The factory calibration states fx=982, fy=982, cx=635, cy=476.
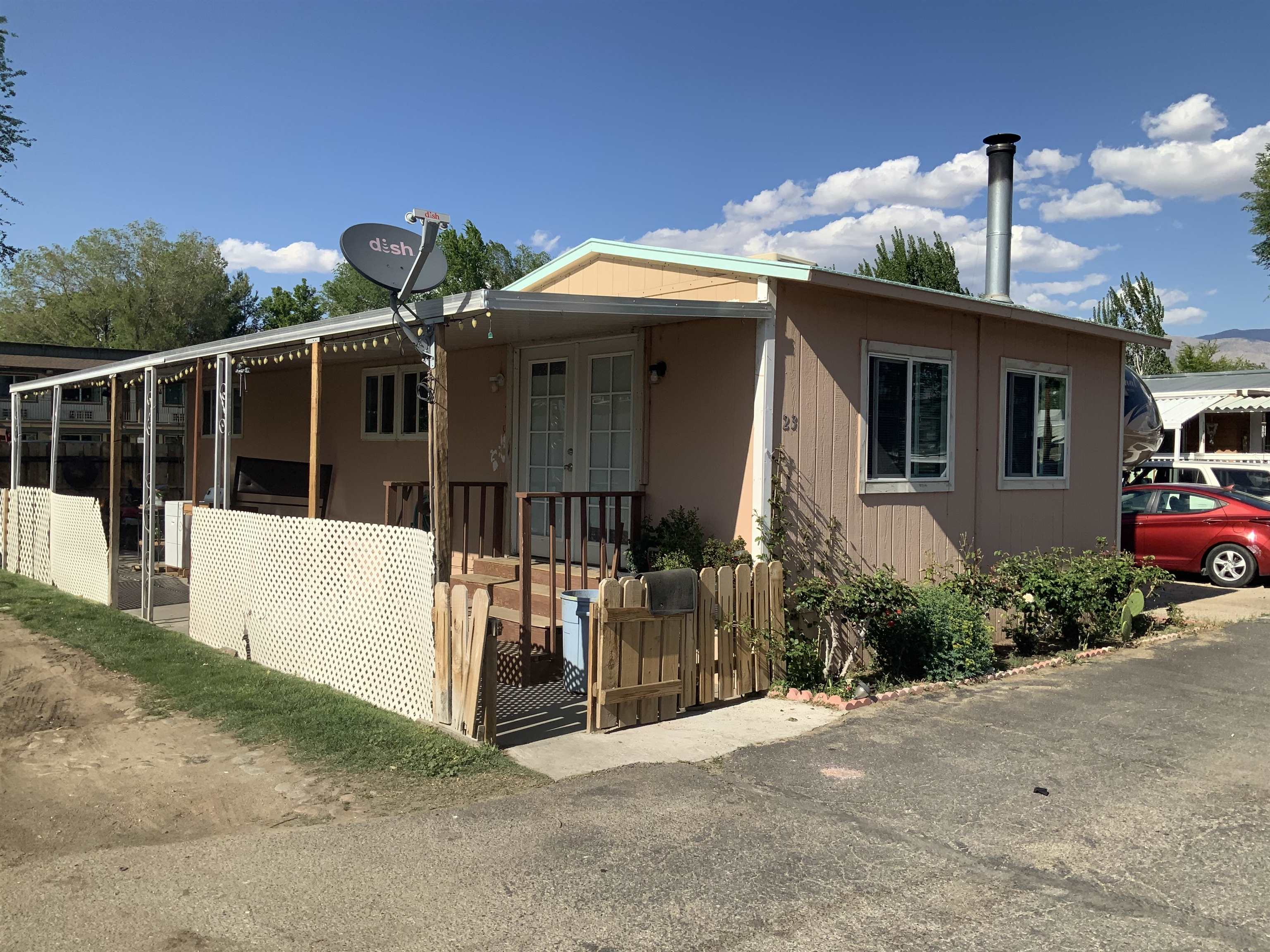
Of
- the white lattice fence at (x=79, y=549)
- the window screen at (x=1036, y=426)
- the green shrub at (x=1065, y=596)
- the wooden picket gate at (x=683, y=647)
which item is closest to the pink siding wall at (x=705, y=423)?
the wooden picket gate at (x=683, y=647)

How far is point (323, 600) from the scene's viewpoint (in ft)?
22.9

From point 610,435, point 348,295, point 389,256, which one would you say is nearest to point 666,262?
point 610,435

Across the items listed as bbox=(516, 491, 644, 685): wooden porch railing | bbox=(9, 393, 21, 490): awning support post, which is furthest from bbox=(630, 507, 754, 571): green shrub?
bbox=(9, 393, 21, 490): awning support post

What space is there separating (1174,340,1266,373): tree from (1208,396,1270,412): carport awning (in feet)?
73.6

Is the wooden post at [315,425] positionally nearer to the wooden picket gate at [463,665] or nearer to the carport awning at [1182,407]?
the wooden picket gate at [463,665]

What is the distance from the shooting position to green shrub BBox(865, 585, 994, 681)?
24.4ft

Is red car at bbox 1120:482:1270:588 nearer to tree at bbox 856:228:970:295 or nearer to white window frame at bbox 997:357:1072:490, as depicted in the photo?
white window frame at bbox 997:357:1072:490

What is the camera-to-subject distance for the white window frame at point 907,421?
8195 millimetres

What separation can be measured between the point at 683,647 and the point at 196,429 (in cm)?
783

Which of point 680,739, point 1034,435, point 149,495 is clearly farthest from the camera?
point 1034,435

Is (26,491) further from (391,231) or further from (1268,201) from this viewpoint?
(1268,201)

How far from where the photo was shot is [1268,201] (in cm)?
3172

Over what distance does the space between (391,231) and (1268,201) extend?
113 ft

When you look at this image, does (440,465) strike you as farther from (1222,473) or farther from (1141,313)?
(1141,313)
